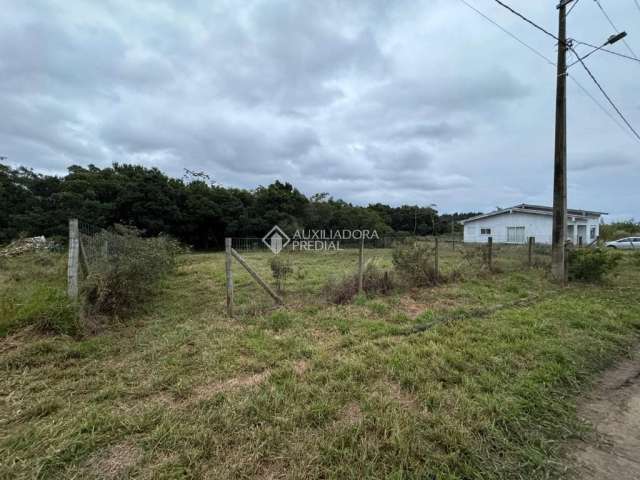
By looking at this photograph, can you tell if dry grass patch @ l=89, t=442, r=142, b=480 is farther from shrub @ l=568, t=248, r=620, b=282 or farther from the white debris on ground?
the white debris on ground

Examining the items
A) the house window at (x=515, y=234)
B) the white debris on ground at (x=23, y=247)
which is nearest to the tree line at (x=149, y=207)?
the white debris on ground at (x=23, y=247)

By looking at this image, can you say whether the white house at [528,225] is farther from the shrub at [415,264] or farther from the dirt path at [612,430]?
the dirt path at [612,430]

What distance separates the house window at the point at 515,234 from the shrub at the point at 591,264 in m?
16.8

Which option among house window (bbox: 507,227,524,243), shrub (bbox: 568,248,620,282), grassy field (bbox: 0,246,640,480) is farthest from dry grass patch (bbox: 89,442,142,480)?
house window (bbox: 507,227,524,243)

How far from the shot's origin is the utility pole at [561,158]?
723 centimetres

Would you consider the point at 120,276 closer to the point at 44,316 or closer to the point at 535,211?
the point at 44,316

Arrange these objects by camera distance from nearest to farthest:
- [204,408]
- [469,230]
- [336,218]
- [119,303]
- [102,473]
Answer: [102,473], [204,408], [119,303], [469,230], [336,218]

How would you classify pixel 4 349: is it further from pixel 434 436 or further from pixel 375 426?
pixel 434 436

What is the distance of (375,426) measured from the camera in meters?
1.97

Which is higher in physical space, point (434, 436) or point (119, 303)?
point (119, 303)

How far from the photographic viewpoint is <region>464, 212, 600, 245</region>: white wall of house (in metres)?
20.7

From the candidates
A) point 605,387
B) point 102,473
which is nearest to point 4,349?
point 102,473

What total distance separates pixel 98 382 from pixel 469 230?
28926 millimetres

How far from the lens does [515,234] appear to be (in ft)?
73.5
